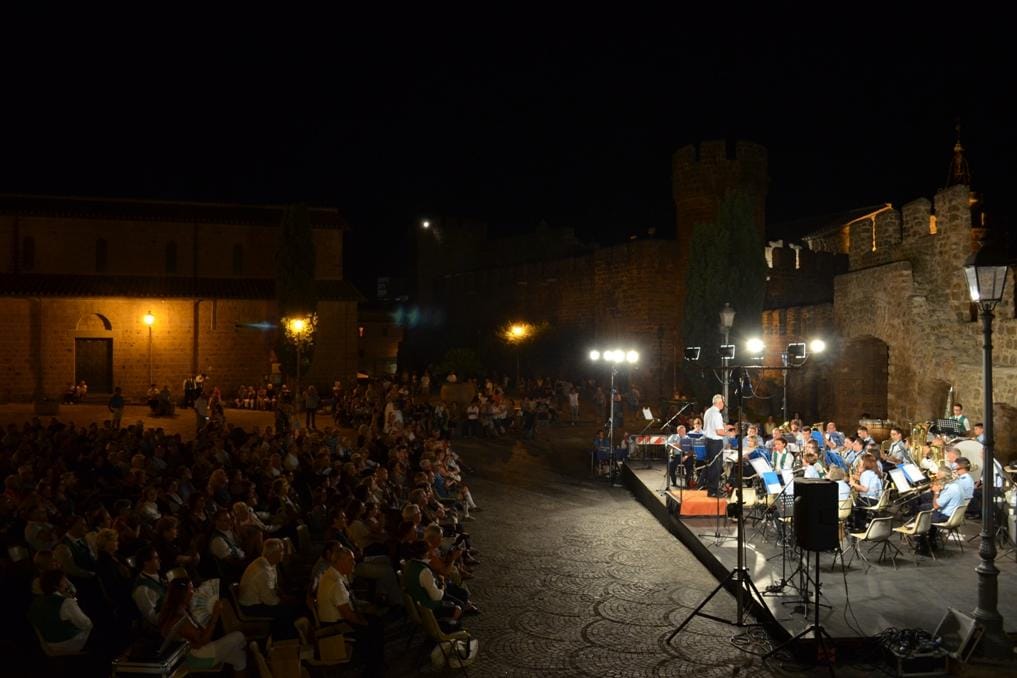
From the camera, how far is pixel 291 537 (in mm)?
8953

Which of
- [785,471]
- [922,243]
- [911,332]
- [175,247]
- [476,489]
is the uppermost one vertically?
[175,247]

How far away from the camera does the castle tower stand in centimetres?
3000

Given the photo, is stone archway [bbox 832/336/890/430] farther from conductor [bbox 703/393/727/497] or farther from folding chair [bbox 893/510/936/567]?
folding chair [bbox 893/510/936/567]

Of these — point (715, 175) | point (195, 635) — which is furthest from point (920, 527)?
point (715, 175)

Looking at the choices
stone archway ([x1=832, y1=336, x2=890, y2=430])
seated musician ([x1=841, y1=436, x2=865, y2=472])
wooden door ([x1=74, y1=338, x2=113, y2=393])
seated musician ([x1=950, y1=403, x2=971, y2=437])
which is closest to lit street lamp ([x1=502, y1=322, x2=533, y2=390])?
wooden door ([x1=74, y1=338, x2=113, y2=393])

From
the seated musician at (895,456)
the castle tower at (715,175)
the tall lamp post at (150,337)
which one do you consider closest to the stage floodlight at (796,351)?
the seated musician at (895,456)

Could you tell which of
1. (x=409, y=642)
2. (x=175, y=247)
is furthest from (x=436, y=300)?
(x=409, y=642)

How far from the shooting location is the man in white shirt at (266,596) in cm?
648

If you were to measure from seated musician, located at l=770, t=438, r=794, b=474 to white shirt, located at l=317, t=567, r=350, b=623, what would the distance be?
302 inches

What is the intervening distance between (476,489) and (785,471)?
6.23 meters

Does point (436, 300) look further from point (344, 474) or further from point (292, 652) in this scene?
point (292, 652)

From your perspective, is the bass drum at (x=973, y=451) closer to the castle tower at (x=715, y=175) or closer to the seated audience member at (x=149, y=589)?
the seated audience member at (x=149, y=589)

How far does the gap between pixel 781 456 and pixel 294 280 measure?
20900 millimetres

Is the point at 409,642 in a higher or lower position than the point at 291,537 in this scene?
Answer: lower
